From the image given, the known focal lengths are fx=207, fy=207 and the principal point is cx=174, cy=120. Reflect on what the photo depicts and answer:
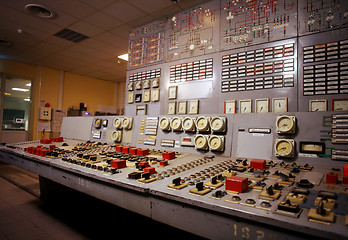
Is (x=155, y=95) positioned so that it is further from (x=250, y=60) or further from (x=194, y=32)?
(x=250, y=60)

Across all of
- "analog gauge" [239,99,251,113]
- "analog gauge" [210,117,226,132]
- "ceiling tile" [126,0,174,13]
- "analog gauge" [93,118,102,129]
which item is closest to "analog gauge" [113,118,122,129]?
"analog gauge" [93,118,102,129]

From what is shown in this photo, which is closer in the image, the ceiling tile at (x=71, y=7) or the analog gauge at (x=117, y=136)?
the analog gauge at (x=117, y=136)

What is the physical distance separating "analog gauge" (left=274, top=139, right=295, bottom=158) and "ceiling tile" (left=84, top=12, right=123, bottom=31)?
325cm

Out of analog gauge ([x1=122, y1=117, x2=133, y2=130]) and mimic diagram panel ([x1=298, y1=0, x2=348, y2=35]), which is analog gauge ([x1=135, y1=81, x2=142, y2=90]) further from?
mimic diagram panel ([x1=298, y1=0, x2=348, y2=35])

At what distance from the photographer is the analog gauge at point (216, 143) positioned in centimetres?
158

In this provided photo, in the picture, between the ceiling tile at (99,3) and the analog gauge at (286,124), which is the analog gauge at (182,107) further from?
the ceiling tile at (99,3)

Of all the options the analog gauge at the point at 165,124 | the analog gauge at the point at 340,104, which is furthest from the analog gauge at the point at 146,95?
the analog gauge at the point at 340,104

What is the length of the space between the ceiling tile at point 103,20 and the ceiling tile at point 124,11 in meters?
0.14

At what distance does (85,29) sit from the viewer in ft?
12.7

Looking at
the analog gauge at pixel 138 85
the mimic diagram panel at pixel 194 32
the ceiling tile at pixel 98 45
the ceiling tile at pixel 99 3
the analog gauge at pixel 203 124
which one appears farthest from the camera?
the ceiling tile at pixel 98 45

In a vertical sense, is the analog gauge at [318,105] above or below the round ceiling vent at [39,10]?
below

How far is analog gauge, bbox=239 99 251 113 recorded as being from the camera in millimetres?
2219

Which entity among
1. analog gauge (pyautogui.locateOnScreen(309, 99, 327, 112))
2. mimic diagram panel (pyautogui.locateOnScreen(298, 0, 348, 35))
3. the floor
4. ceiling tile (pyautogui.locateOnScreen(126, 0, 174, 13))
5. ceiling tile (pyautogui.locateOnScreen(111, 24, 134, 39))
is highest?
ceiling tile (pyautogui.locateOnScreen(111, 24, 134, 39))

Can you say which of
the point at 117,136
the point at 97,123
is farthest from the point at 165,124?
the point at 97,123
